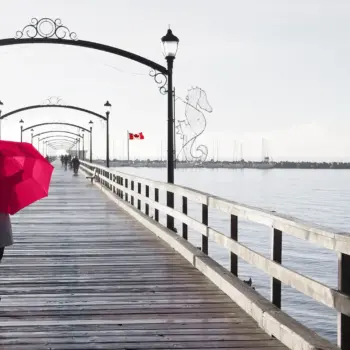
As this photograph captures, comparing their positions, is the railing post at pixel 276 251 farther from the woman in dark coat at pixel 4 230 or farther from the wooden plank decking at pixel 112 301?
the woman in dark coat at pixel 4 230

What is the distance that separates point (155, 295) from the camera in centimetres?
785

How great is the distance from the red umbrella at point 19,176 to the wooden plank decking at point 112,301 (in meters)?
1.13

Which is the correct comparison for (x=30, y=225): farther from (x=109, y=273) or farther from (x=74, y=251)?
(x=109, y=273)

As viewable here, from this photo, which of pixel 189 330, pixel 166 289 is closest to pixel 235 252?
pixel 166 289

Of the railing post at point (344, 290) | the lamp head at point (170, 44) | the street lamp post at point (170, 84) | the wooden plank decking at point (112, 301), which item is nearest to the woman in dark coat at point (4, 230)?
the wooden plank decking at point (112, 301)

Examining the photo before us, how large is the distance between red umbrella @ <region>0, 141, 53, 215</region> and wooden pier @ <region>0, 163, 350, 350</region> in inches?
44.6

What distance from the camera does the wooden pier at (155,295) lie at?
18.8 ft

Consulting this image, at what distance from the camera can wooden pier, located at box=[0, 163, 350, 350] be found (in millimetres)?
5742

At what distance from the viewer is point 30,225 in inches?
658

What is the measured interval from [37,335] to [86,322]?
606 mm

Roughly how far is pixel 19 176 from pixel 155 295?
106 inches

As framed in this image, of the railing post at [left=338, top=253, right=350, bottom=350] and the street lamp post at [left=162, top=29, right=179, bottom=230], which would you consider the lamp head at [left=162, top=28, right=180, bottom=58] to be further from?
the railing post at [left=338, top=253, right=350, bottom=350]

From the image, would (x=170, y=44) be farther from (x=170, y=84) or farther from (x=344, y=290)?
(x=344, y=290)

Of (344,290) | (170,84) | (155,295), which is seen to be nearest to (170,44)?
(170,84)
